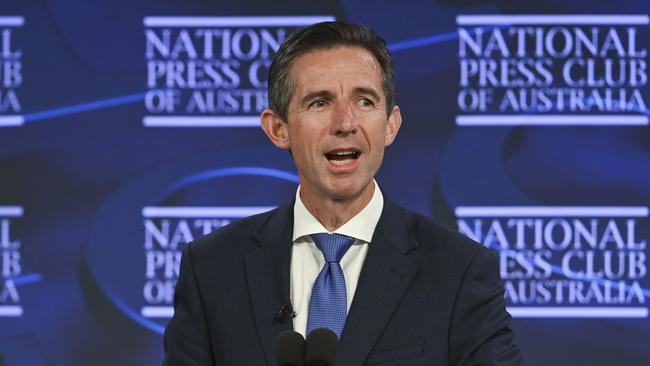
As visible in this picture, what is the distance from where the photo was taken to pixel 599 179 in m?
3.67

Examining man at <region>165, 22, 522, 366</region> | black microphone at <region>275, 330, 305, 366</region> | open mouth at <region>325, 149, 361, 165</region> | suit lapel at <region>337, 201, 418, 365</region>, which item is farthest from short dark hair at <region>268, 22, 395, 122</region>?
black microphone at <region>275, 330, 305, 366</region>

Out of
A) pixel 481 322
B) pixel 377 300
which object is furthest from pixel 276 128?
pixel 481 322

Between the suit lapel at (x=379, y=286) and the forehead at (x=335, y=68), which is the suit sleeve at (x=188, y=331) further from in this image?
the forehead at (x=335, y=68)

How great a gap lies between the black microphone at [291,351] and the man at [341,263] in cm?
39

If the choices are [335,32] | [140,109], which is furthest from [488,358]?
[140,109]

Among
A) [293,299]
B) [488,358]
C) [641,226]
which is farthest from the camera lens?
[641,226]

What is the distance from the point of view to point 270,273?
1.87 m

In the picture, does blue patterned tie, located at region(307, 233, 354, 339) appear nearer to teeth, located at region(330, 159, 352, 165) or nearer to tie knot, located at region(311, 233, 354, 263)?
tie knot, located at region(311, 233, 354, 263)

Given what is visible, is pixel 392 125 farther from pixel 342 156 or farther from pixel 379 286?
pixel 379 286

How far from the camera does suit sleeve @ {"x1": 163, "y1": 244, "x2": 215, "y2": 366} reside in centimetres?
182

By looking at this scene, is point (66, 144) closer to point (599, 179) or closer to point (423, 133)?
point (423, 133)

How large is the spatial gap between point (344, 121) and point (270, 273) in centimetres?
30

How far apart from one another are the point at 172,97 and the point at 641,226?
5.50 feet

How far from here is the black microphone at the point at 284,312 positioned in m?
1.80
